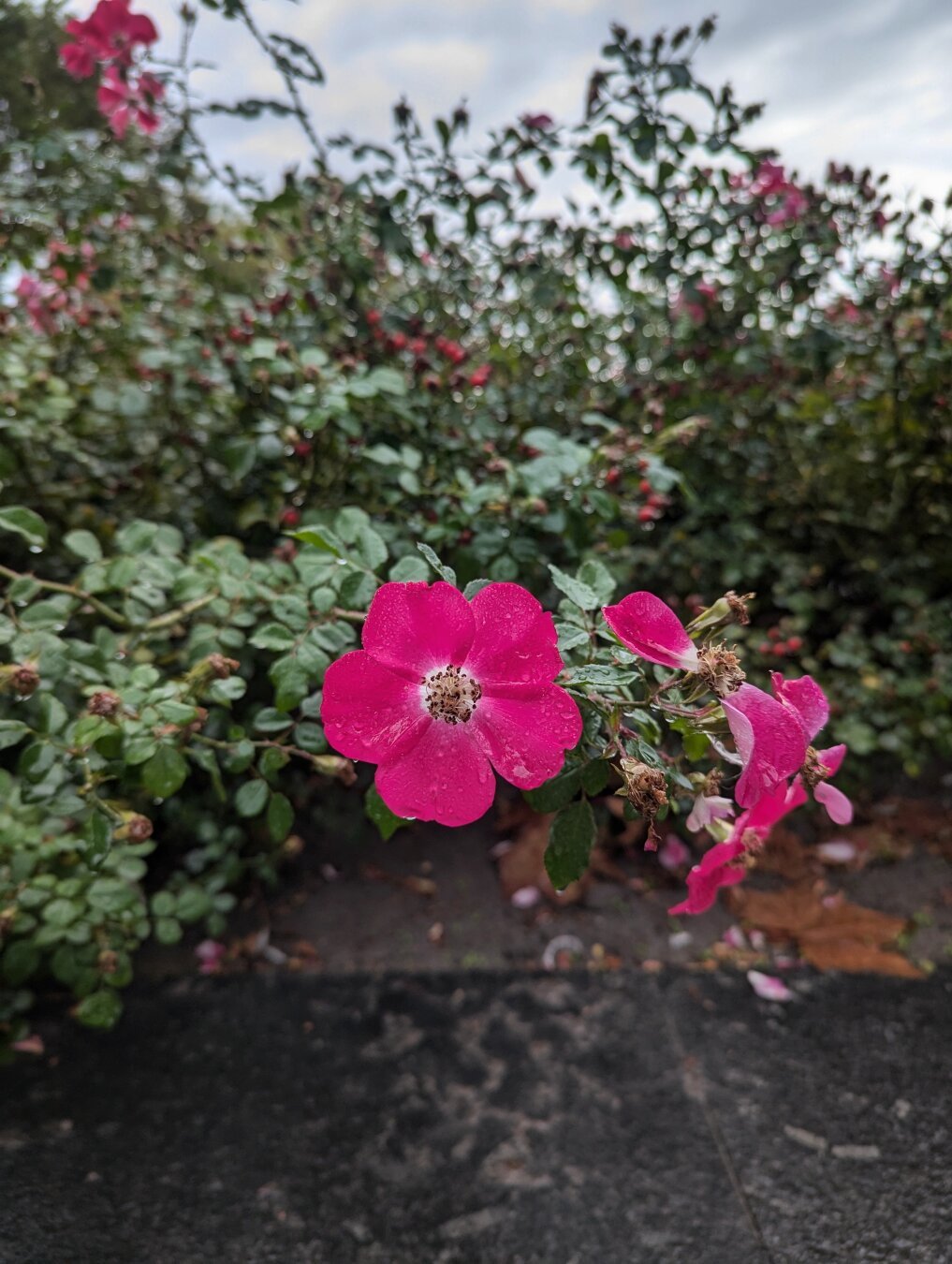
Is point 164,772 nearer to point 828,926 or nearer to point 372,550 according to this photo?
point 372,550

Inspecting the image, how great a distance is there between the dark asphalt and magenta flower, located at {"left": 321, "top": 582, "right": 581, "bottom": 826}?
35.3 inches

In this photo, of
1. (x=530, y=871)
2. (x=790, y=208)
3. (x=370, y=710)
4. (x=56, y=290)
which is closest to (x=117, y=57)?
(x=56, y=290)

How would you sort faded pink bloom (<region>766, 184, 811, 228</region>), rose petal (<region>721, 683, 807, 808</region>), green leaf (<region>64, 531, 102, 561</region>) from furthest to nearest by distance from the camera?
faded pink bloom (<region>766, 184, 811, 228</region>) < green leaf (<region>64, 531, 102, 561</region>) < rose petal (<region>721, 683, 807, 808</region>)

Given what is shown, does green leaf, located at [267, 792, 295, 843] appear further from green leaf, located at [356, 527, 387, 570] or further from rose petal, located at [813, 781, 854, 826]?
rose petal, located at [813, 781, 854, 826]

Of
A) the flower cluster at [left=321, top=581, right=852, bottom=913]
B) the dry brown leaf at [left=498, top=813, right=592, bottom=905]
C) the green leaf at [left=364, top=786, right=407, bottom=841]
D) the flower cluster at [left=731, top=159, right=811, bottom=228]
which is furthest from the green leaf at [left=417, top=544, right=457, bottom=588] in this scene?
the flower cluster at [left=731, top=159, right=811, bottom=228]

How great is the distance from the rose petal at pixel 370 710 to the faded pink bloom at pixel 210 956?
1223 millimetres

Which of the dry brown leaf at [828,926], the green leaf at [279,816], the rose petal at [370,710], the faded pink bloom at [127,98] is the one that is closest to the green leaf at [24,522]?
the green leaf at [279,816]

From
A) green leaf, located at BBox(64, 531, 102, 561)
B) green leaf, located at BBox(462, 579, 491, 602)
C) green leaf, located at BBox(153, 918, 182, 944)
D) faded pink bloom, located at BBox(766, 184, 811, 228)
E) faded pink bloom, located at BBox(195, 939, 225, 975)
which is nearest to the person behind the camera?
green leaf, located at BBox(462, 579, 491, 602)

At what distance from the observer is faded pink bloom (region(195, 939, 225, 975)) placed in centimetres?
162

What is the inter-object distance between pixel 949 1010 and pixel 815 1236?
2.08 feet

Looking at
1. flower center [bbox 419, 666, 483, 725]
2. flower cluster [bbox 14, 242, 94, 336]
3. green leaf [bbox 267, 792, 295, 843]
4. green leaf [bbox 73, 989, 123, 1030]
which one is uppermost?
flower cluster [bbox 14, 242, 94, 336]

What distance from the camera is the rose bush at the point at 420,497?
719 millimetres

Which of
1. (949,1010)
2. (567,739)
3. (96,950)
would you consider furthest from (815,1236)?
(96,950)

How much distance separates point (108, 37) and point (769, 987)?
7.92ft
